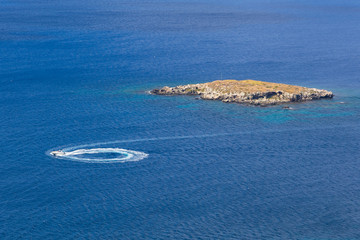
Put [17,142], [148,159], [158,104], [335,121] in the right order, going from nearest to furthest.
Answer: [148,159] < [17,142] < [335,121] < [158,104]

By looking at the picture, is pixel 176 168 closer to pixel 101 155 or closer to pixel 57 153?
pixel 101 155


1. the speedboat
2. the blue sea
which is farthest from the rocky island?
the speedboat

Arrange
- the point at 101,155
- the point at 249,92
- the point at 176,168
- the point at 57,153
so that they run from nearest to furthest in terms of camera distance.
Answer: the point at 176,168, the point at 57,153, the point at 101,155, the point at 249,92

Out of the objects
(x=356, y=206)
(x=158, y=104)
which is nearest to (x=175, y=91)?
(x=158, y=104)

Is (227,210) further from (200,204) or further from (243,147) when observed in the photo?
(243,147)

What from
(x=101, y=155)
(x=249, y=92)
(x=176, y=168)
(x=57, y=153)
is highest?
(x=249, y=92)

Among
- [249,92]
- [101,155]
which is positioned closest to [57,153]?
[101,155]
